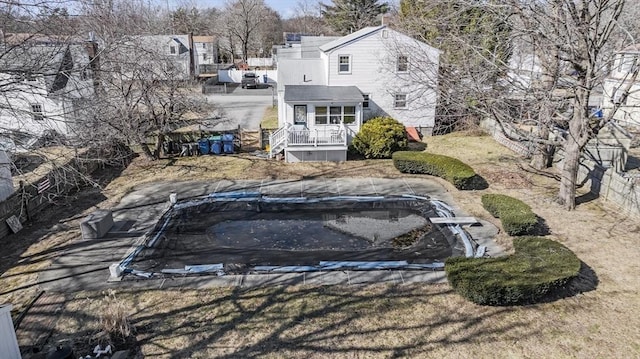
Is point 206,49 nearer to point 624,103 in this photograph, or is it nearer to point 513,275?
point 624,103

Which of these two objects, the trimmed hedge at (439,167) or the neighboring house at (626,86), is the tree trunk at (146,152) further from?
the neighboring house at (626,86)

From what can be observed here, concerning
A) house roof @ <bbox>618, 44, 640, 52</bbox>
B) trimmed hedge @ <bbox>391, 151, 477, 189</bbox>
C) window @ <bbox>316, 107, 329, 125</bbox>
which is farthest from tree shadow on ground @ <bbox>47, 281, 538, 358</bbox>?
window @ <bbox>316, 107, 329, 125</bbox>

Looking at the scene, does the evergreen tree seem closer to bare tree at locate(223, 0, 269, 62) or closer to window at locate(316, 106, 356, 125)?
bare tree at locate(223, 0, 269, 62)

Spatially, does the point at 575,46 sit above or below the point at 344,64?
below

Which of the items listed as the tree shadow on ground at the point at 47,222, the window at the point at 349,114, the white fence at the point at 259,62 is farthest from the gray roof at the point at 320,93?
the white fence at the point at 259,62

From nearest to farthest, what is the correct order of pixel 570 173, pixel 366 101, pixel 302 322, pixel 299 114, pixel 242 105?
pixel 302 322, pixel 570 173, pixel 299 114, pixel 366 101, pixel 242 105

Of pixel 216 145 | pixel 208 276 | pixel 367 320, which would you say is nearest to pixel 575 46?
pixel 367 320
